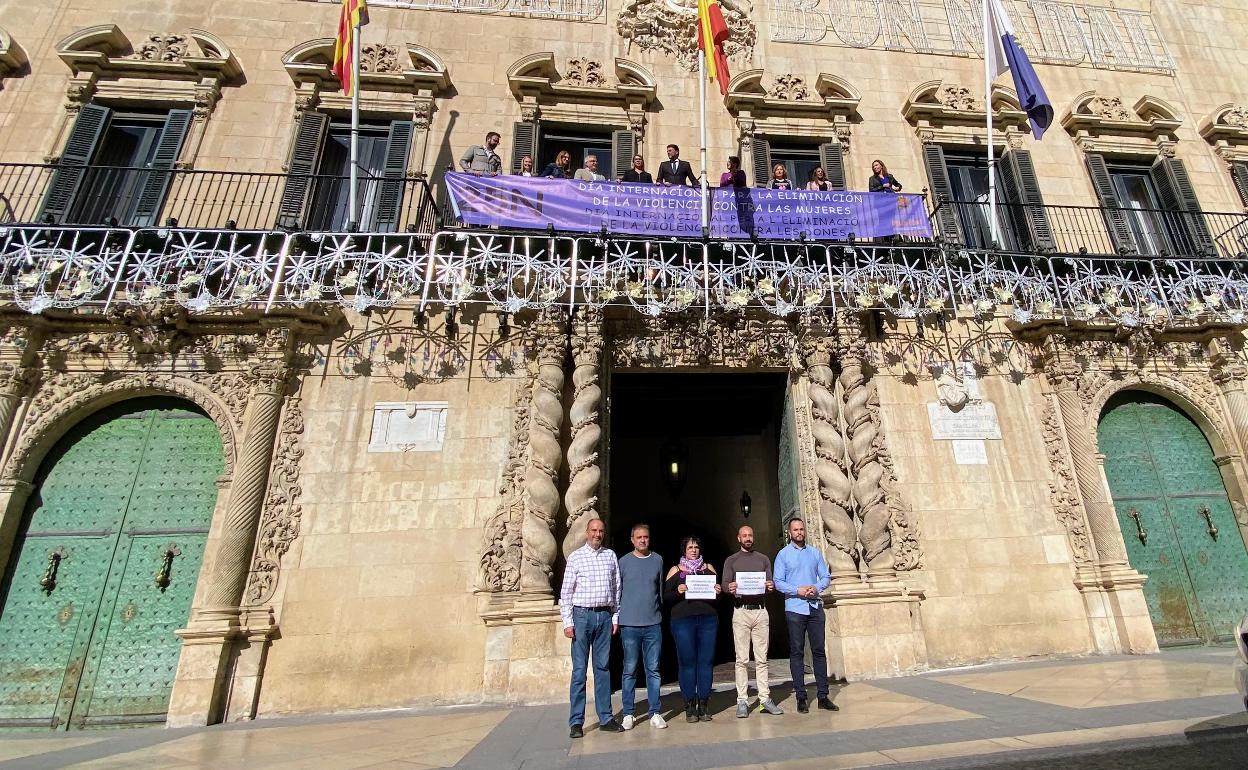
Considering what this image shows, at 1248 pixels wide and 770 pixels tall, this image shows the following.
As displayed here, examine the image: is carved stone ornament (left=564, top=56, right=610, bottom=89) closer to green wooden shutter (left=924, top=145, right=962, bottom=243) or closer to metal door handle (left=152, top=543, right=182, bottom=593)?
green wooden shutter (left=924, top=145, right=962, bottom=243)

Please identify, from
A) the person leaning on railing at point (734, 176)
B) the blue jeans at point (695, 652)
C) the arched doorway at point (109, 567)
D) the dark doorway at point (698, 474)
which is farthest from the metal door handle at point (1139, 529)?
the arched doorway at point (109, 567)

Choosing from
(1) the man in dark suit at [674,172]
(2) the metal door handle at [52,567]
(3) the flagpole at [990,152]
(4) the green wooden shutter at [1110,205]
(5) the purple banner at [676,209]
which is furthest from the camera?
(4) the green wooden shutter at [1110,205]

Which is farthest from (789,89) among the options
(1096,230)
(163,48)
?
(163,48)

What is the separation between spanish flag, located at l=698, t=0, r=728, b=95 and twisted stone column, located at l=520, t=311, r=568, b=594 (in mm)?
5220

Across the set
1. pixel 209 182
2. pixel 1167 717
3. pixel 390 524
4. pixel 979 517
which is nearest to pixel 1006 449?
pixel 979 517

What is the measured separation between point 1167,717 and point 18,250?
1373 cm

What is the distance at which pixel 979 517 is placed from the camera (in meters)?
8.77

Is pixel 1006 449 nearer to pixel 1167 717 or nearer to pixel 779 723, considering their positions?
pixel 1167 717

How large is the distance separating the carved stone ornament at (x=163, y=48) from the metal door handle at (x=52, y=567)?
8.60m

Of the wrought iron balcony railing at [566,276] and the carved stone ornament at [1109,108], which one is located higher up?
the carved stone ornament at [1109,108]

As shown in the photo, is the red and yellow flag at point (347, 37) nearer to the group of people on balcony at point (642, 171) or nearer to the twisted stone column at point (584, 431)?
the group of people on balcony at point (642, 171)

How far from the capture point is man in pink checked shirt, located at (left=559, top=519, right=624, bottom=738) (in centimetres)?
508

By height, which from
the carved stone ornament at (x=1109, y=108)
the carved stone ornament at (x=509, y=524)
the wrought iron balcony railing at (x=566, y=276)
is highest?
the carved stone ornament at (x=1109, y=108)

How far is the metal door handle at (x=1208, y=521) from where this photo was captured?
934cm
